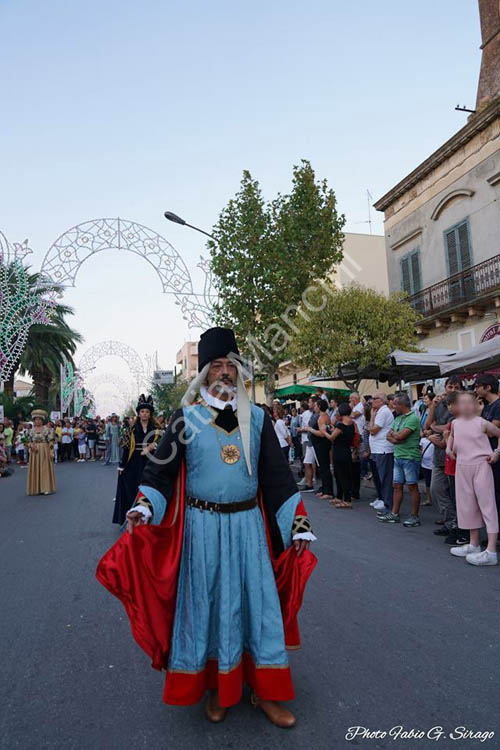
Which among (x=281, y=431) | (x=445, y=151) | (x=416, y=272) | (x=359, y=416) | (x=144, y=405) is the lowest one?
(x=281, y=431)

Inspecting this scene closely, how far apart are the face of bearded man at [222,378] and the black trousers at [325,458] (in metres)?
7.03

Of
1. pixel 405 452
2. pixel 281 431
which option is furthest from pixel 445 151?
pixel 405 452

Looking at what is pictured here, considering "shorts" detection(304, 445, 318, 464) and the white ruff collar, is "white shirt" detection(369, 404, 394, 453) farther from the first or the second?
the white ruff collar

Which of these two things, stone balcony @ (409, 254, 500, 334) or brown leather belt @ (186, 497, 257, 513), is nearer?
brown leather belt @ (186, 497, 257, 513)

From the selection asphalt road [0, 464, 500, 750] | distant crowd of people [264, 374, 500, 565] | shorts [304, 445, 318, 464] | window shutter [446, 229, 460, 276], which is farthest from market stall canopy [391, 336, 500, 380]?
window shutter [446, 229, 460, 276]

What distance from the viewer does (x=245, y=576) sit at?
291cm

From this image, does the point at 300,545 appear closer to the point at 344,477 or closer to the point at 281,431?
the point at 344,477

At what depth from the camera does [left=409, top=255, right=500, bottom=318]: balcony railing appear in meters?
17.2

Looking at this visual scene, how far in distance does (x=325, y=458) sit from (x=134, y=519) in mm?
7670

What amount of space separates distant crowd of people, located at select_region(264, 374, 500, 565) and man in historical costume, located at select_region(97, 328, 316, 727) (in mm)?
3453

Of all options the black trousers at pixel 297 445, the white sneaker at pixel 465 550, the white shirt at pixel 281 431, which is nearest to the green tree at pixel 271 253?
the black trousers at pixel 297 445

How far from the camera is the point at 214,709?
2.83 metres

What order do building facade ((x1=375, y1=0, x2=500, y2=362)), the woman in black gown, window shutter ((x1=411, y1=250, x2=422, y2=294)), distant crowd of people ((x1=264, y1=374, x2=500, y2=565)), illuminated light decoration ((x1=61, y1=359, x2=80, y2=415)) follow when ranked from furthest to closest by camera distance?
illuminated light decoration ((x1=61, y1=359, x2=80, y2=415)) → window shutter ((x1=411, y1=250, x2=422, y2=294)) → building facade ((x1=375, y1=0, x2=500, y2=362)) → the woman in black gown → distant crowd of people ((x1=264, y1=374, x2=500, y2=565))

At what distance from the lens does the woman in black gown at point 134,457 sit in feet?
25.2
